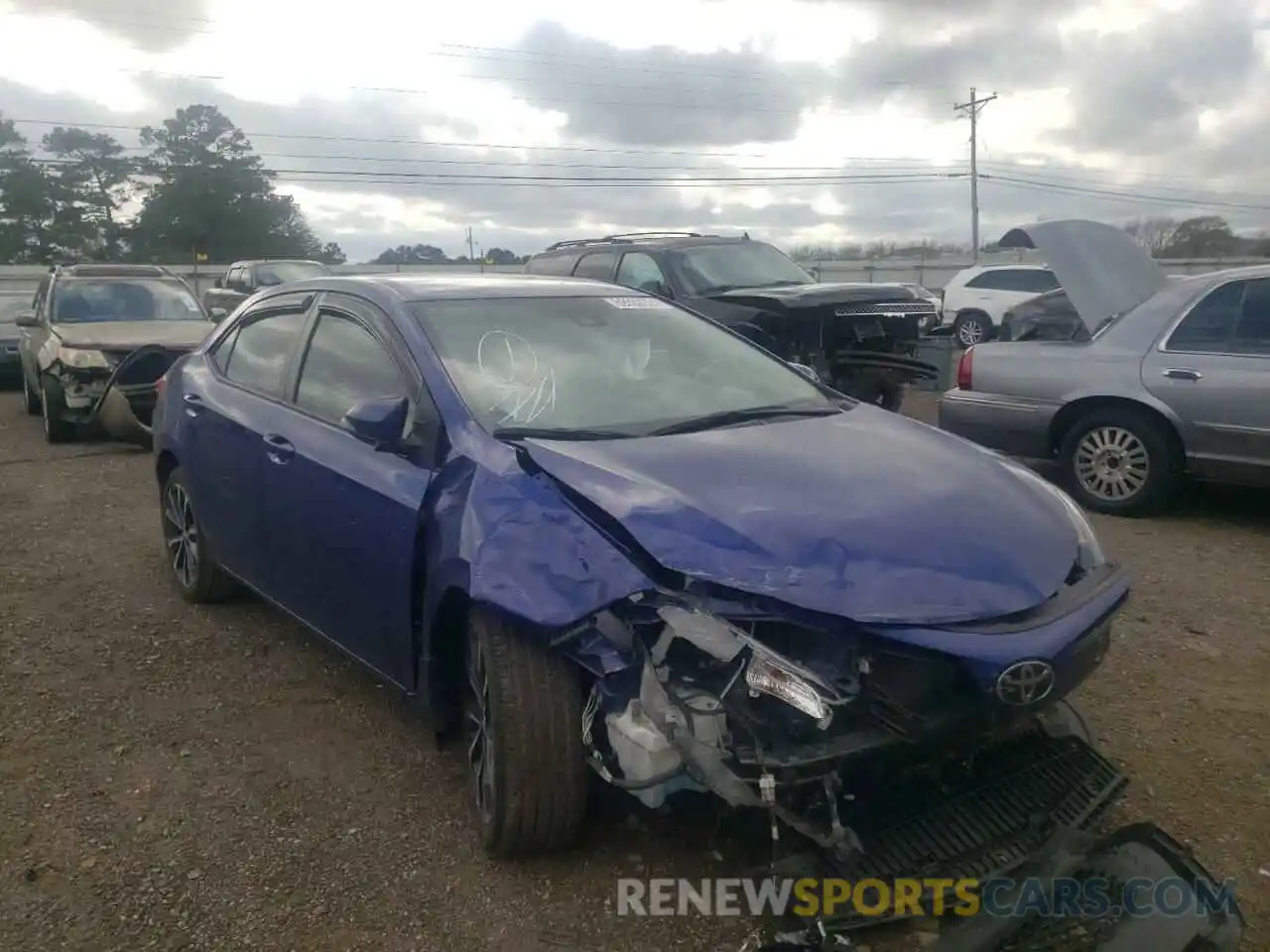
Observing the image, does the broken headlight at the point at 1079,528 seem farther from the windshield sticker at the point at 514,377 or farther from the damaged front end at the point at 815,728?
the windshield sticker at the point at 514,377

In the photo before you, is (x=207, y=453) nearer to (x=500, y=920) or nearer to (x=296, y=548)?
(x=296, y=548)

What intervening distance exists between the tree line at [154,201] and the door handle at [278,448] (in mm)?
45268

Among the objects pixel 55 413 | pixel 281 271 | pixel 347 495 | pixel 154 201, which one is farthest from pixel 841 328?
pixel 154 201

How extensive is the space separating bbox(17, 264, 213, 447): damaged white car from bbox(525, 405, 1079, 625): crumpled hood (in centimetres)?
624

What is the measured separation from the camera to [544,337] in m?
3.79

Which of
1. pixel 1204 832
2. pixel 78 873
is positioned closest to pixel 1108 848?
pixel 1204 832

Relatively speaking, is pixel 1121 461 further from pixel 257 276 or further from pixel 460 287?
pixel 257 276

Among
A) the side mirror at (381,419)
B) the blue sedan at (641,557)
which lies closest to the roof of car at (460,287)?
the blue sedan at (641,557)

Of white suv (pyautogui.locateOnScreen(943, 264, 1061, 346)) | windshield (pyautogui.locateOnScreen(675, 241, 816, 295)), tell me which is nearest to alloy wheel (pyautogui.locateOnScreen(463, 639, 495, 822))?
windshield (pyautogui.locateOnScreen(675, 241, 816, 295))

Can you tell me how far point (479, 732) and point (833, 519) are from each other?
3.95ft

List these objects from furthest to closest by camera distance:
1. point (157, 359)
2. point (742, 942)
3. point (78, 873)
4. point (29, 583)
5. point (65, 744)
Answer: point (157, 359) → point (29, 583) → point (65, 744) → point (78, 873) → point (742, 942)

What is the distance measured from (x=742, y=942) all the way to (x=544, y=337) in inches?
81.6

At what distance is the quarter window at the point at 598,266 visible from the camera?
1019 centimetres

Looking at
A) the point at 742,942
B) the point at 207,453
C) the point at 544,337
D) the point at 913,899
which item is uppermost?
the point at 544,337
